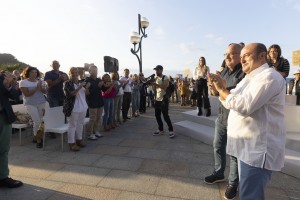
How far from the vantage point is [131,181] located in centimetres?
387

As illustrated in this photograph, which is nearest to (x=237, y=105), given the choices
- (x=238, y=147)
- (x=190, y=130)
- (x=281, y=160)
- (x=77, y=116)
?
(x=238, y=147)

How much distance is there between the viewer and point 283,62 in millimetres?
4949

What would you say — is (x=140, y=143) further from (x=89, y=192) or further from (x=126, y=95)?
(x=126, y=95)

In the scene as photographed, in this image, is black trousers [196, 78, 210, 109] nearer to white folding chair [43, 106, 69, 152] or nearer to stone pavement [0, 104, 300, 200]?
stone pavement [0, 104, 300, 200]

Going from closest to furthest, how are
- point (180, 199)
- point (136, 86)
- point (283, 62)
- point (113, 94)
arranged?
point (180, 199) → point (283, 62) → point (113, 94) → point (136, 86)

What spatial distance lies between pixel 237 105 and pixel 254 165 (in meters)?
0.53

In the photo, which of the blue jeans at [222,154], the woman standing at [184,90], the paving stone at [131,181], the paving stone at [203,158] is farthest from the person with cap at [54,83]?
the woman standing at [184,90]

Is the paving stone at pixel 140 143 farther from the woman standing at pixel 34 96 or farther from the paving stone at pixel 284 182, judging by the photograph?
the paving stone at pixel 284 182

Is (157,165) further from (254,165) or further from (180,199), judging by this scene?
(254,165)

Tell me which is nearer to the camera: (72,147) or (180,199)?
(180,199)

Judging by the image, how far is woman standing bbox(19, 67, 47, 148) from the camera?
18.4 ft

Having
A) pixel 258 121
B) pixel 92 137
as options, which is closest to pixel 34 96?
pixel 92 137

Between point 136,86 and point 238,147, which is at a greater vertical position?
point 136,86

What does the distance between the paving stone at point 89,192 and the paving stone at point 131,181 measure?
0.48ft
